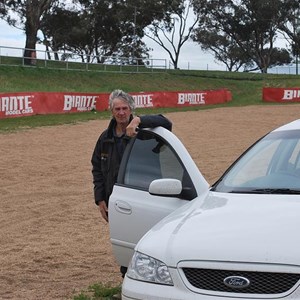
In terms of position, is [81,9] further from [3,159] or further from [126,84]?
[3,159]

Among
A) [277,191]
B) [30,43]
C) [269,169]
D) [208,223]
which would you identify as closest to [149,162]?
[269,169]

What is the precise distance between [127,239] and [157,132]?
3.04ft

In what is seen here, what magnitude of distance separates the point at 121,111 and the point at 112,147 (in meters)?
0.33

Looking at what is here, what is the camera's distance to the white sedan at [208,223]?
395 cm

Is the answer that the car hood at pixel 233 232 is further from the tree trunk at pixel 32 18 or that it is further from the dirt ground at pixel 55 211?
the tree trunk at pixel 32 18

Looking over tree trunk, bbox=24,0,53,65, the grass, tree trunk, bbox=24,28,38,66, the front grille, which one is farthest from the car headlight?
tree trunk, bbox=24,0,53,65

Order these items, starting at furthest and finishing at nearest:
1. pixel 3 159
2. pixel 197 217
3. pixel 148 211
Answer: pixel 3 159 < pixel 148 211 < pixel 197 217

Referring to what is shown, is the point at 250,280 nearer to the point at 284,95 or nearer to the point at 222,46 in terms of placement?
the point at 284,95

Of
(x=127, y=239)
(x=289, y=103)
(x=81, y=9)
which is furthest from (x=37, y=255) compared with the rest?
(x=81, y=9)

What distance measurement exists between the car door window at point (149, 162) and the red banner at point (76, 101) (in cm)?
2322

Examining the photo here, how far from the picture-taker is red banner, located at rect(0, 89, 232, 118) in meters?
30.2

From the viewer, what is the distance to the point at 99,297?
6.26 meters

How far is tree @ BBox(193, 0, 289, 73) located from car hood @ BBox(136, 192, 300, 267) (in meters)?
71.0

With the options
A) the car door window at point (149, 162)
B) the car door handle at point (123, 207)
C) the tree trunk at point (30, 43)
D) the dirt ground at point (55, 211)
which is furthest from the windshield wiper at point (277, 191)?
the tree trunk at point (30, 43)
